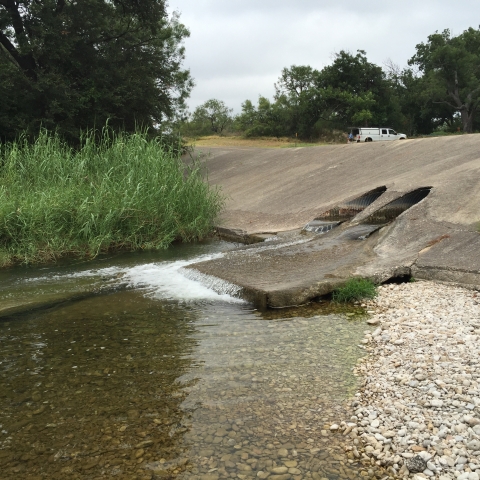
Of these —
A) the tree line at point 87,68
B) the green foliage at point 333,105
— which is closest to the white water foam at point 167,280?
the tree line at point 87,68

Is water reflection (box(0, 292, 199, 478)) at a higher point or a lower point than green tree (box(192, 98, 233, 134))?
lower

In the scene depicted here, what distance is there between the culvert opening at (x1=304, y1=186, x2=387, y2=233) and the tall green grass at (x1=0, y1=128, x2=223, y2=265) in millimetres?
2685

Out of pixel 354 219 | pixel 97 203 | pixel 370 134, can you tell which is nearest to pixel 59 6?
pixel 97 203

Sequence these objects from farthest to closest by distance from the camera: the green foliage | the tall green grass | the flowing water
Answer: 1. the green foliage
2. the tall green grass
3. the flowing water

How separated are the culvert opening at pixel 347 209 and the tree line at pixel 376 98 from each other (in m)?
24.7

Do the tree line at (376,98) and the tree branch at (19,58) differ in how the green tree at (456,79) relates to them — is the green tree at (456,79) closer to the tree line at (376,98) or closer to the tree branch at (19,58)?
the tree line at (376,98)

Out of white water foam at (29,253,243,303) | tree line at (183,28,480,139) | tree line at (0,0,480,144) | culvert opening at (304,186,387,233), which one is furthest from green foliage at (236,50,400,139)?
white water foam at (29,253,243,303)

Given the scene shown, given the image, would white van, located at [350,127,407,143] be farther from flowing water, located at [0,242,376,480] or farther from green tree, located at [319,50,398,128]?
flowing water, located at [0,242,376,480]

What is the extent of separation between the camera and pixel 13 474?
2.99 m

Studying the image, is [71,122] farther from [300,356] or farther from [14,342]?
[300,356]

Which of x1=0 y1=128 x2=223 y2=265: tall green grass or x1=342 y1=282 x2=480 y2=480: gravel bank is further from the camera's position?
x1=0 y1=128 x2=223 y2=265: tall green grass

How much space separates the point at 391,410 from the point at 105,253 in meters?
7.50

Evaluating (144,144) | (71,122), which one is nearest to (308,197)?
(144,144)

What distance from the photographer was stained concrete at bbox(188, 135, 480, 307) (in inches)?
260
